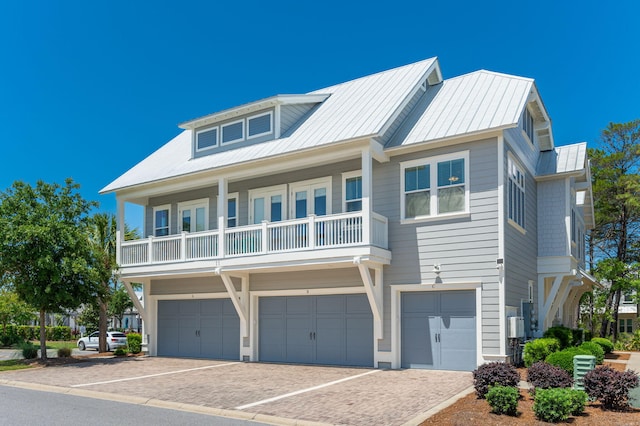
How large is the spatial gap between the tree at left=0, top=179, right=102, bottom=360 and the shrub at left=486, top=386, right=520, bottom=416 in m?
15.6

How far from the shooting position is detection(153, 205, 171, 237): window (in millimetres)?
23656

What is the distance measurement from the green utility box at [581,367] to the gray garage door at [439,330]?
14.2 ft

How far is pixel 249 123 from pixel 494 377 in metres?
13.4

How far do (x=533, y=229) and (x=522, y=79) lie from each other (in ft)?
16.7

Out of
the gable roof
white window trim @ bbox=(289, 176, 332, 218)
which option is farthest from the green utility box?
white window trim @ bbox=(289, 176, 332, 218)

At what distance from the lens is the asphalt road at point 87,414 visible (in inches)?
393

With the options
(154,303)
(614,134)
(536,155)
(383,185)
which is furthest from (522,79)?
(614,134)

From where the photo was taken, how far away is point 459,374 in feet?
50.9

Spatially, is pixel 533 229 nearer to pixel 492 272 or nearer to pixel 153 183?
pixel 492 272

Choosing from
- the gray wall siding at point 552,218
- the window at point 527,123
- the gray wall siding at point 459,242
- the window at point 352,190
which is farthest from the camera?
the gray wall siding at point 552,218

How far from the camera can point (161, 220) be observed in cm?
2388

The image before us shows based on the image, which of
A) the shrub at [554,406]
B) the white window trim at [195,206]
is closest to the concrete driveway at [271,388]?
the shrub at [554,406]

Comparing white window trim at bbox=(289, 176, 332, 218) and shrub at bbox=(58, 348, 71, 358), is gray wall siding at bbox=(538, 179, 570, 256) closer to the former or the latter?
white window trim at bbox=(289, 176, 332, 218)

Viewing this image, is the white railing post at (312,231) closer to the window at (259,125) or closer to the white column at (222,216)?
the white column at (222,216)
